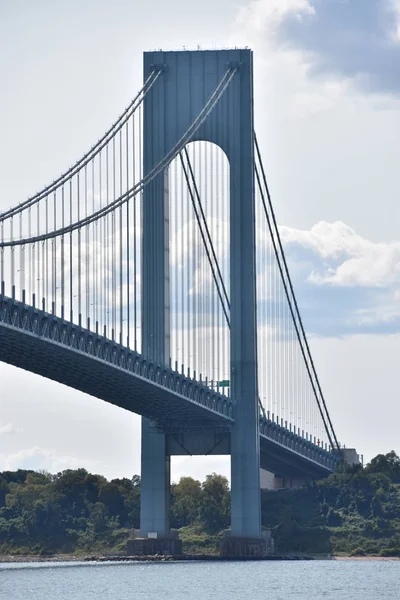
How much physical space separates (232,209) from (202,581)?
27.6 metres

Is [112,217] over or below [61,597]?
over

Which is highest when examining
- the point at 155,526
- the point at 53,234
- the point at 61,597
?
the point at 53,234

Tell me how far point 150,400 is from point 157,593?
24.8m

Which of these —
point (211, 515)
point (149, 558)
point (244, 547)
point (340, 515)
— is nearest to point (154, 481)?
point (149, 558)

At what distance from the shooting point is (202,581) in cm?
8875

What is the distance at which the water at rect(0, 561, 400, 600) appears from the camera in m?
80.0

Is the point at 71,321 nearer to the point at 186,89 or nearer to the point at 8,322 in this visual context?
the point at 8,322

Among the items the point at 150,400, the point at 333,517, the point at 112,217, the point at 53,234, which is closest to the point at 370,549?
the point at 333,517

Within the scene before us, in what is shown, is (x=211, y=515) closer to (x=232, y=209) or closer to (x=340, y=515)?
(x=340, y=515)

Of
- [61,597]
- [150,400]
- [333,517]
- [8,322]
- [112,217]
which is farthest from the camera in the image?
[333,517]

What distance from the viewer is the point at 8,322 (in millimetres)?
85250

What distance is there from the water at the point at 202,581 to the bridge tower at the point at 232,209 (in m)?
5.50

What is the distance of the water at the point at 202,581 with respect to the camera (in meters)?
80.0

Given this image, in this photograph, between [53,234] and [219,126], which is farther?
[219,126]
